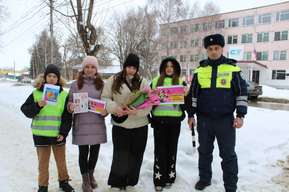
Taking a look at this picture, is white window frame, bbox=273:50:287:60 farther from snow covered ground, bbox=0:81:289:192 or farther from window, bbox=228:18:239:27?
snow covered ground, bbox=0:81:289:192

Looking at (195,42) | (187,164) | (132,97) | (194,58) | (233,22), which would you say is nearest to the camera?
(132,97)

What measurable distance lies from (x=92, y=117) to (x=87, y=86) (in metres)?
0.47

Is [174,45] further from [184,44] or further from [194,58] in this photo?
[194,58]

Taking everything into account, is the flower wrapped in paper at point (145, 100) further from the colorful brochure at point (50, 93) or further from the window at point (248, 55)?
the window at point (248, 55)

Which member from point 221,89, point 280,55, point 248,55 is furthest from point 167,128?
point 248,55

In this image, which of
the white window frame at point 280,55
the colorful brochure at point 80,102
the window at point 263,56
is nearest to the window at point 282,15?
the white window frame at point 280,55

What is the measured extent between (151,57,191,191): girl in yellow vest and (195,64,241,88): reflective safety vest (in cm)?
30

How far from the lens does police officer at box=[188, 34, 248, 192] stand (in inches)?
103

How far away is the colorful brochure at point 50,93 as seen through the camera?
2.46 m

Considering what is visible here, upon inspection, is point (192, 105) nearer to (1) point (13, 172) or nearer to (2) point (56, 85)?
(2) point (56, 85)

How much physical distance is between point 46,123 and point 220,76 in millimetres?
A: 2551

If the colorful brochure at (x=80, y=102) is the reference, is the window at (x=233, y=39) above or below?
above

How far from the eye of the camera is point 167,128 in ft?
9.18

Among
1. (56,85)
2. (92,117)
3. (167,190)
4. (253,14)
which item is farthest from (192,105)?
(253,14)
